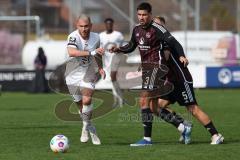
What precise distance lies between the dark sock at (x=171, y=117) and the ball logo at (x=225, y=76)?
1868 cm

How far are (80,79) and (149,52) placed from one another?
1420mm

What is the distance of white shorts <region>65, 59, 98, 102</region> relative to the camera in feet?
42.2

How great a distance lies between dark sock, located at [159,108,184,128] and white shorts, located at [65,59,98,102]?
1.30 meters

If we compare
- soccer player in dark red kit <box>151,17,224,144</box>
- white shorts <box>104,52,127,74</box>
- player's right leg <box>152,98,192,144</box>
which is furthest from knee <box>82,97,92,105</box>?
white shorts <box>104,52,127,74</box>

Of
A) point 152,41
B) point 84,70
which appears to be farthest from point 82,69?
point 152,41

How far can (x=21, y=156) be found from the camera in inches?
425

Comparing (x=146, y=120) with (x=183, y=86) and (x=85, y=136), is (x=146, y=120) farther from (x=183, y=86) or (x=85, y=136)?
(x=85, y=136)

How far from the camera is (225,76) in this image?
31562mm

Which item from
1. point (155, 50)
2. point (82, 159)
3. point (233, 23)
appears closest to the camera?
point (82, 159)

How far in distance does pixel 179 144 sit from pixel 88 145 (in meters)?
1.51

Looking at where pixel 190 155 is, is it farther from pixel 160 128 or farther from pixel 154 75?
pixel 160 128

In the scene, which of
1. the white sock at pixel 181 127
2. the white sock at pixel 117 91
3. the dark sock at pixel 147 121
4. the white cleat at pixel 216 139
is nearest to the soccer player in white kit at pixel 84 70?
the dark sock at pixel 147 121

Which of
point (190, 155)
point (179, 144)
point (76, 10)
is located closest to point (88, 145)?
point (179, 144)

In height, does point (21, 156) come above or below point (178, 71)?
below
